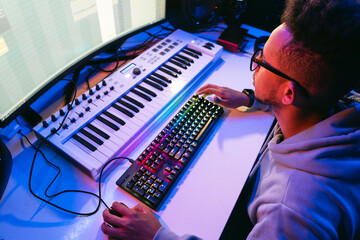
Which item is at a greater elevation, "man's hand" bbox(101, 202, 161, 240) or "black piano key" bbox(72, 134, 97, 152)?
"black piano key" bbox(72, 134, 97, 152)

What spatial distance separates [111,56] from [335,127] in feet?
3.13

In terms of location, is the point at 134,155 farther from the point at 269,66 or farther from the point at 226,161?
the point at 269,66

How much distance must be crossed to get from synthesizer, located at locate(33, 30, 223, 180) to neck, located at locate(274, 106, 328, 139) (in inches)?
15.7

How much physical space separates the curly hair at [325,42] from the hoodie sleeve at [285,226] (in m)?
0.32

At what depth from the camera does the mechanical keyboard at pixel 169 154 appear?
0.68 m

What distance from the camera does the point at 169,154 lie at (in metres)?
0.75

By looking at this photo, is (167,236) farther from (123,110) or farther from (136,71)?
(136,71)

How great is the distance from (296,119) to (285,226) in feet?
1.09

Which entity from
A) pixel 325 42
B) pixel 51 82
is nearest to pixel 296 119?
pixel 325 42

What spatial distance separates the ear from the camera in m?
0.65

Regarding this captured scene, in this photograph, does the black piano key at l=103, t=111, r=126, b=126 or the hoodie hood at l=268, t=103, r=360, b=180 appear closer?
the hoodie hood at l=268, t=103, r=360, b=180

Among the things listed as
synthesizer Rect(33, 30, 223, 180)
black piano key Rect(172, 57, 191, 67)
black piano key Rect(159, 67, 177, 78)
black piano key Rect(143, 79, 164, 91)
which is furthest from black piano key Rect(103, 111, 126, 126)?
black piano key Rect(172, 57, 191, 67)

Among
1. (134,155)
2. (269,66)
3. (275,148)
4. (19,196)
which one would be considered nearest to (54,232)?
(19,196)

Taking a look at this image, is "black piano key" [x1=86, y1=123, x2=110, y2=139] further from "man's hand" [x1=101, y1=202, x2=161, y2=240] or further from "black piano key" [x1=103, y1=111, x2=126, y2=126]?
"man's hand" [x1=101, y1=202, x2=161, y2=240]
